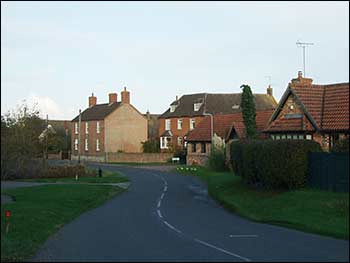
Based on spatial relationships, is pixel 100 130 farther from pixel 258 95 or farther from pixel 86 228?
pixel 86 228

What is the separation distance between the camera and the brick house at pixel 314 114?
35.8 m

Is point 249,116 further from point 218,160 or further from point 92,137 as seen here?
point 92,137

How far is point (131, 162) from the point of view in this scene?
79.9 m

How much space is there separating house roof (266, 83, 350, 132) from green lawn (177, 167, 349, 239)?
8.25m

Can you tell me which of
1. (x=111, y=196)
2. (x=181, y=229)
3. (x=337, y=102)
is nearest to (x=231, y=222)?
(x=181, y=229)

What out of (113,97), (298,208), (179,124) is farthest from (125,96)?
(298,208)

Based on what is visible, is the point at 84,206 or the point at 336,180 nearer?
the point at 336,180

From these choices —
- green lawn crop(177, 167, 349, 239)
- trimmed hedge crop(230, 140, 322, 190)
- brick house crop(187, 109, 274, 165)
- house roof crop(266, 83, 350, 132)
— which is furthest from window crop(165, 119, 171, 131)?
trimmed hedge crop(230, 140, 322, 190)

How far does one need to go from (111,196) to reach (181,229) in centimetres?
1542

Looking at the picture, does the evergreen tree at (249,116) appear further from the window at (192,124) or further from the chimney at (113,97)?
the chimney at (113,97)

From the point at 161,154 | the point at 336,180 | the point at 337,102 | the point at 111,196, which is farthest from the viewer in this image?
the point at 161,154

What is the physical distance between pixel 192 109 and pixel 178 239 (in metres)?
68.1

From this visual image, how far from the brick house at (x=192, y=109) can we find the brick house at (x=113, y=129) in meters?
4.08

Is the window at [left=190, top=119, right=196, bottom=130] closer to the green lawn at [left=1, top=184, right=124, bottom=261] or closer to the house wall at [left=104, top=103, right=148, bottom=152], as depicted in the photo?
the house wall at [left=104, top=103, right=148, bottom=152]
